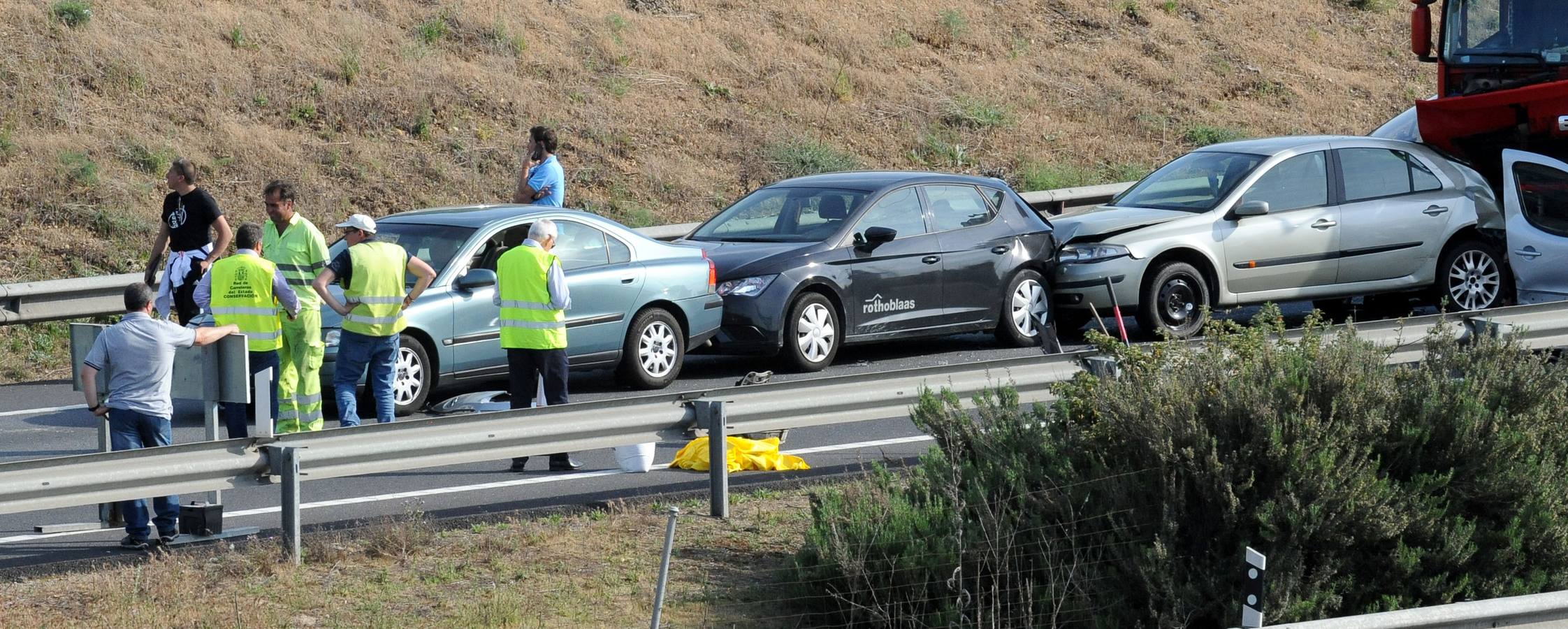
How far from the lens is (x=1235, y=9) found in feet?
100

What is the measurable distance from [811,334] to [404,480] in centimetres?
418

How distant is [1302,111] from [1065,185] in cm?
674

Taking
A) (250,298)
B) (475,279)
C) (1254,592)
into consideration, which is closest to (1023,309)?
(475,279)

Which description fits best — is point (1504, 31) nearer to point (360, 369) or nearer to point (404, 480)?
point (360, 369)

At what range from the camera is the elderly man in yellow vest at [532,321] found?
10.0m

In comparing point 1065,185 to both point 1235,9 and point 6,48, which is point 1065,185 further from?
point 6,48

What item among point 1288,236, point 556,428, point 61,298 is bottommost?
point 556,428

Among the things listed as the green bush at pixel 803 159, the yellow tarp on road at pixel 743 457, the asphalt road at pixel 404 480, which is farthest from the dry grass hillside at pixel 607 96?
the yellow tarp on road at pixel 743 457

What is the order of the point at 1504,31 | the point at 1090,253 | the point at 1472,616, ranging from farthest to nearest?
the point at 1504,31, the point at 1090,253, the point at 1472,616

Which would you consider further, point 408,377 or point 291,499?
point 408,377

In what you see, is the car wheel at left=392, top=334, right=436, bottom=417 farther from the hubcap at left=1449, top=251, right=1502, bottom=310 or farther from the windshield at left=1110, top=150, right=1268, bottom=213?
the hubcap at left=1449, top=251, right=1502, bottom=310

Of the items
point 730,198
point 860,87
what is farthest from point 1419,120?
point 860,87

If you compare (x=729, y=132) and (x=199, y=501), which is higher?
(x=729, y=132)

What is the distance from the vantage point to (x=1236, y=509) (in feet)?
22.1
